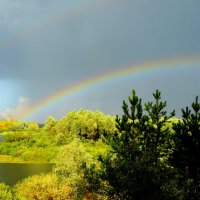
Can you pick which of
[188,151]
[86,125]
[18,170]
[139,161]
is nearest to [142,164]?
[139,161]

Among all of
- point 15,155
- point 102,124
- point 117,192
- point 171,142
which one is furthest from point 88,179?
point 102,124

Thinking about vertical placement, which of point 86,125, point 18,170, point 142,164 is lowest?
point 142,164

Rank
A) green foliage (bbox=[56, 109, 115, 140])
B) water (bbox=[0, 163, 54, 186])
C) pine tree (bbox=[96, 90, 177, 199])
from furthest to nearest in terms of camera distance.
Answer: green foliage (bbox=[56, 109, 115, 140])
water (bbox=[0, 163, 54, 186])
pine tree (bbox=[96, 90, 177, 199])

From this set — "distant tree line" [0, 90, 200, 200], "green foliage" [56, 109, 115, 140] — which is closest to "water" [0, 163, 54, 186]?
"green foliage" [56, 109, 115, 140]

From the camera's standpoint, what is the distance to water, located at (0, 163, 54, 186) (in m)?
87.8

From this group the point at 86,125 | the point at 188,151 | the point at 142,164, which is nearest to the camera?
the point at 142,164

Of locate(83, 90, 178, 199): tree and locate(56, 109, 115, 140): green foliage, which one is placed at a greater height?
locate(56, 109, 115, 140): green foliage

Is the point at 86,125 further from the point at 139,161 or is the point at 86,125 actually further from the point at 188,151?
the point at 139,161

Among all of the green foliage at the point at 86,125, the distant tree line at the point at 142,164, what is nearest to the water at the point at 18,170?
the green foliage at the point at 86,125

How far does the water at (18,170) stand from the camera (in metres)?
87.8

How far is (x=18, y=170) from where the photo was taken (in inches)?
4038

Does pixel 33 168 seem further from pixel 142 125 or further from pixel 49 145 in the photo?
pixel 142 125

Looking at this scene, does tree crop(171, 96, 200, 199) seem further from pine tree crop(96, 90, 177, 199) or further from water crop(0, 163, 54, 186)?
water crop(0, 163, 54, 186)

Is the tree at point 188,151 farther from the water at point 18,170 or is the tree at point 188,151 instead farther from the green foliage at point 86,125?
the green foliage at point 86,125
